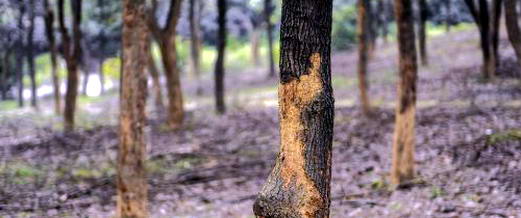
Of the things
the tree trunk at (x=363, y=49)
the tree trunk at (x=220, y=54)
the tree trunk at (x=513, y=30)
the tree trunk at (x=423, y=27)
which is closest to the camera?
the tree trunk at (x=513, y=30)

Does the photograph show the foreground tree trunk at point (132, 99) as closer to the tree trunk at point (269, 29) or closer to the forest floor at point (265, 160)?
the forest floor at point (265, 160)

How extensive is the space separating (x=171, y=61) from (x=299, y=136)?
12.4m

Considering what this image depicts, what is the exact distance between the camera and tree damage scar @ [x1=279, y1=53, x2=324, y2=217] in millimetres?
4359

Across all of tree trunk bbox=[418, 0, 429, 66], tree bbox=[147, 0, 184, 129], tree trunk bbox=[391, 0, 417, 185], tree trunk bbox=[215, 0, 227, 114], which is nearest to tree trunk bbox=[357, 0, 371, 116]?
tree bbox=[147, 0, 184, 129]

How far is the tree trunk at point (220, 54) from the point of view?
1916cm

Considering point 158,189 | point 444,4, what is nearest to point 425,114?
point 158,189

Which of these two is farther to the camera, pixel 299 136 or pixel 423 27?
pixel 423 27

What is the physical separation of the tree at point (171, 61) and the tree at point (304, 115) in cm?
1199

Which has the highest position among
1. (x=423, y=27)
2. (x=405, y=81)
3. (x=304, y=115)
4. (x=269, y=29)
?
(x=269, y=29)

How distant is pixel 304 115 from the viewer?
438cm

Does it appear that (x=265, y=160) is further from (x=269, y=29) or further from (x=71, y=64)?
(x=269, y=29)

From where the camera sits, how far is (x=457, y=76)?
855 inches

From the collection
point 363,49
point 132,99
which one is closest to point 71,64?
point 363,49

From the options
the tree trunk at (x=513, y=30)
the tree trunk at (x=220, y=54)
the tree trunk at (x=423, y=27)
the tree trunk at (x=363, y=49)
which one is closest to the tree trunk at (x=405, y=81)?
the tree trunk at (x=513, y=30)
